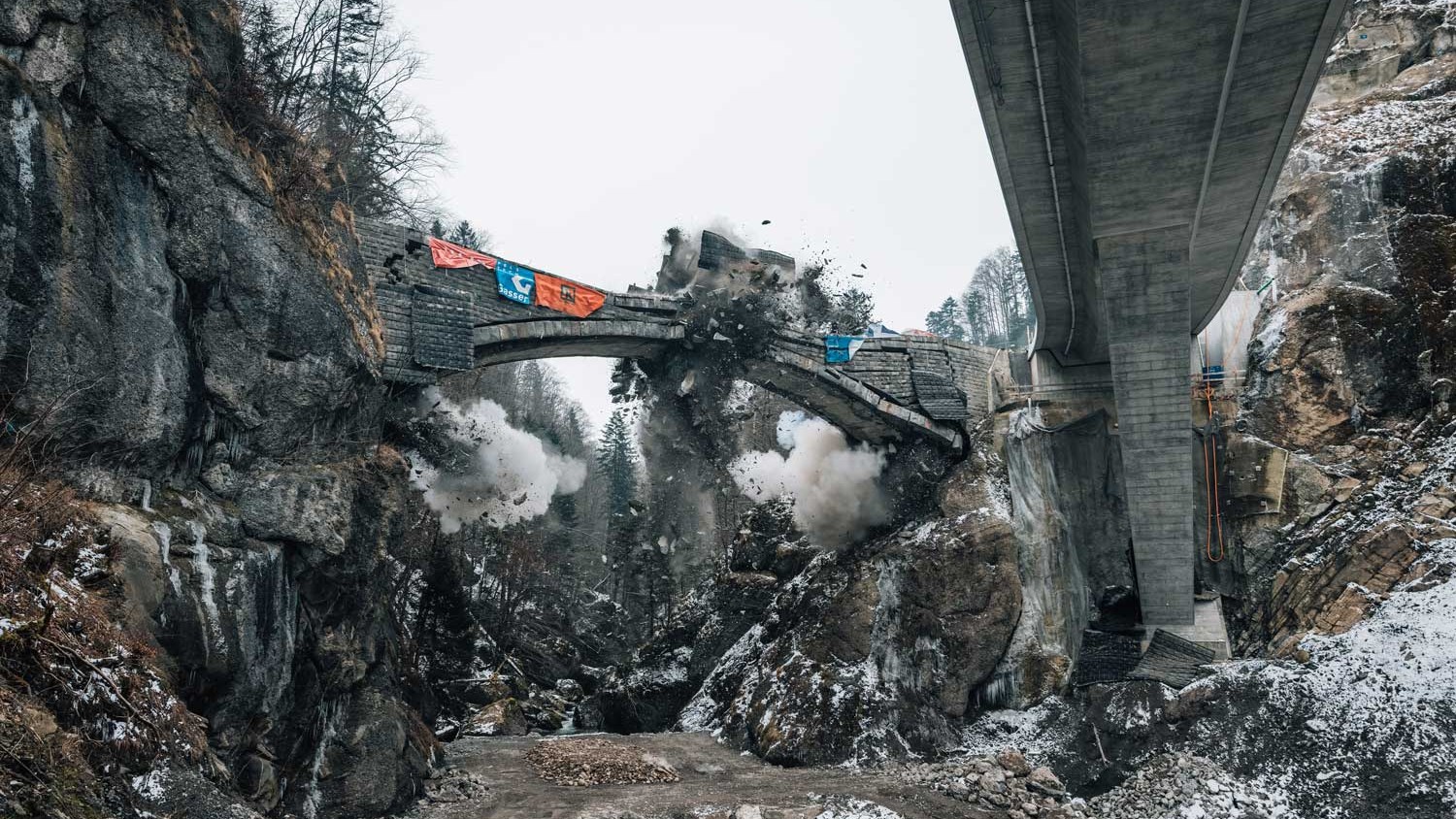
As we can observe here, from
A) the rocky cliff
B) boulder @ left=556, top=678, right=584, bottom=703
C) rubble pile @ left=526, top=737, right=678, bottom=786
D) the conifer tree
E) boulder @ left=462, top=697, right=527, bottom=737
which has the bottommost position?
boulder @ left=556, top=678, right=584, bottom=703

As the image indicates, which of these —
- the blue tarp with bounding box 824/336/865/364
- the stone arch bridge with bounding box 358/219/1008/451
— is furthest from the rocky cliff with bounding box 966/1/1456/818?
the blue tarp with bounding box 824/336/865/364

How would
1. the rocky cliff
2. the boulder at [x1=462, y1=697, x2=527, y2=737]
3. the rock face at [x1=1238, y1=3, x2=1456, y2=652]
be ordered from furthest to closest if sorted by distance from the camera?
the boulder at [x1=462, y1=697, x2=527, y2=737]
the rock face at [x1=1238, y1=3, x2=1456, y2=652]
the rocky cliff

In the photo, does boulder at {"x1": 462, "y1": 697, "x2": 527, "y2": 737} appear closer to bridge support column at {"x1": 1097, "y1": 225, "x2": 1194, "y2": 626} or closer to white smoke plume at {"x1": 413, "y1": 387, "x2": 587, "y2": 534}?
white smoke plume at {"x1": 413, "y1": 387, "x2": 587, "y2": 534}

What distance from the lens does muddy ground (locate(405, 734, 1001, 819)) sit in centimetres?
1273

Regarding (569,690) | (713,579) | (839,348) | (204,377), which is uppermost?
(839,348)

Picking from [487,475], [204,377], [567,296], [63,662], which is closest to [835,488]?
[567,296]

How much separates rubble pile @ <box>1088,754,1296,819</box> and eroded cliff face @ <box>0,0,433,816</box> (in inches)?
457

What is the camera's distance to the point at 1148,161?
13.8 metres

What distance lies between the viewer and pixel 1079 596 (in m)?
22.6

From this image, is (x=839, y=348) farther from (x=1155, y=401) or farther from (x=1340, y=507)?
(x=1340, y=507)

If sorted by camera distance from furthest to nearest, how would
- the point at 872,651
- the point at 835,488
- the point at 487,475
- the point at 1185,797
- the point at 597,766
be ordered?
the point at 487,475 < the point at 835,488 < the point at 872,651 < the point at 597,766 < the point at 1185,797

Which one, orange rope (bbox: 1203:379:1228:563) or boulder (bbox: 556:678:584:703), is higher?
orange rope (bbox: 1203:379:1228:563)

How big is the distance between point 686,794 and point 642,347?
10.5m

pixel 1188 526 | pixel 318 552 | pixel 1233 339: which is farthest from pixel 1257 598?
pixel 318 552
